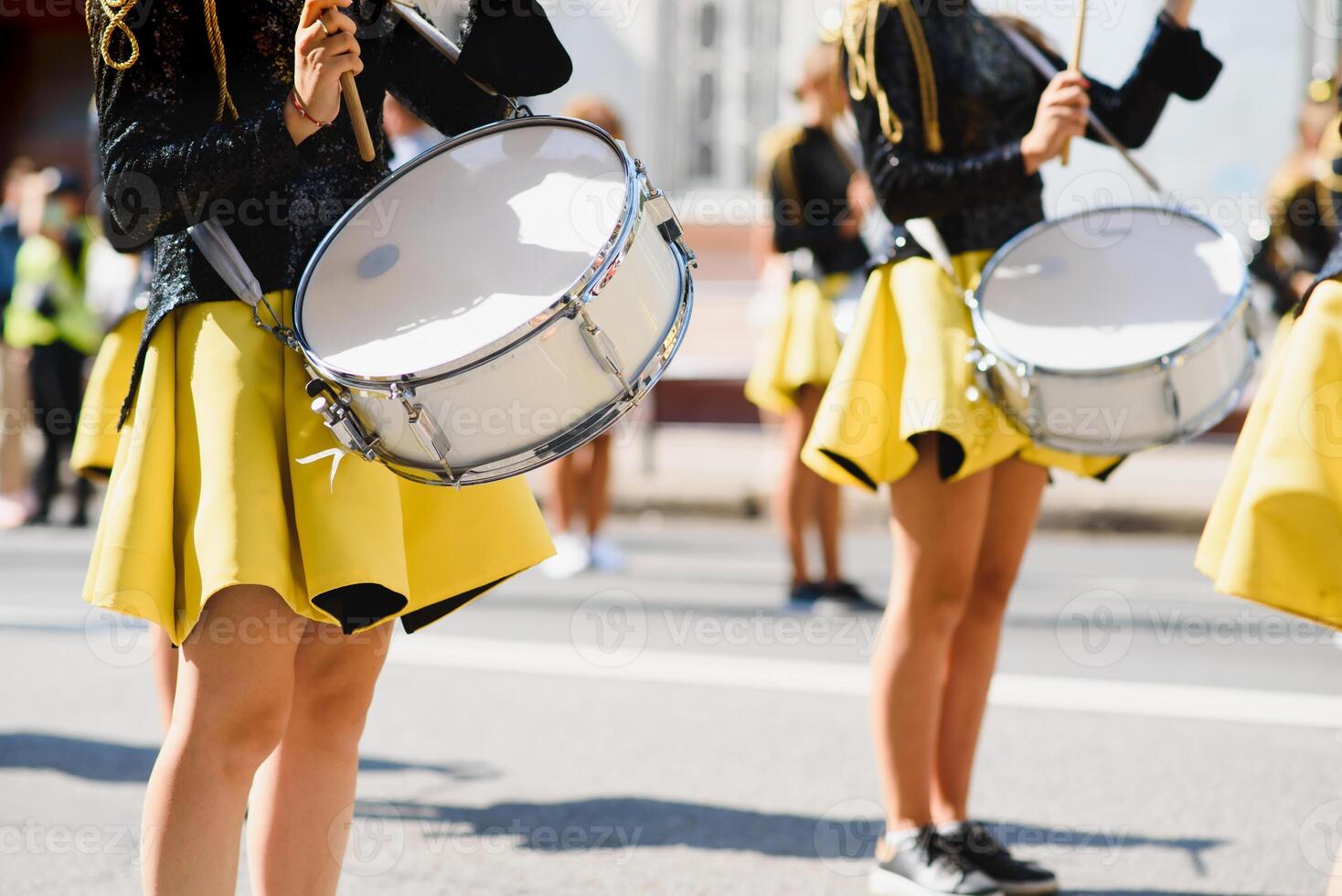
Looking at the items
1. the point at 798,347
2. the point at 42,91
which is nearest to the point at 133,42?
the point at 798,347

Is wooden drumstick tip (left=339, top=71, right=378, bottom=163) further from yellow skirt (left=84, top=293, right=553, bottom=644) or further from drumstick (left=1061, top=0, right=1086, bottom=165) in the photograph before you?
drumstick (left=1061, top=0, right=1086, bottom=165)

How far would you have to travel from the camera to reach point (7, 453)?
8875 mm

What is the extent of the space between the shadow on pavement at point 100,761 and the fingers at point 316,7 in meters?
2.22

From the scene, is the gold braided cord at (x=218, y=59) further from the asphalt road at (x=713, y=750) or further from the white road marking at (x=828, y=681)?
the white road marking at (x=828, y=681)

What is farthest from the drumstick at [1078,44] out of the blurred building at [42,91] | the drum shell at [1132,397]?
the blurred building at [42,91]

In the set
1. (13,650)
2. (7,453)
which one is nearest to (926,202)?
(13,650)

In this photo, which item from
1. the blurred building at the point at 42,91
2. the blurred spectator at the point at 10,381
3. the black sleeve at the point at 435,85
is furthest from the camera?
the blurred building at the point at 42,91

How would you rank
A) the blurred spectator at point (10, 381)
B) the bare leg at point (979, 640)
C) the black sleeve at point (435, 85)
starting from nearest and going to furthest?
the black sleeve at point (435, 85)
the bare leg at point (979, 640)
the blurred spectator at point (10, 381)

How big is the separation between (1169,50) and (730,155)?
1071 centimetres

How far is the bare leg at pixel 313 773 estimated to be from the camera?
6.91 feet

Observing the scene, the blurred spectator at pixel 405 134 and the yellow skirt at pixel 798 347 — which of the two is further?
the yellow skirt at pixel 798 347

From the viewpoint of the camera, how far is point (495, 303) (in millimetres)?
1923

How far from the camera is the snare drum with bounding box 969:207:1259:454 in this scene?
2.58m

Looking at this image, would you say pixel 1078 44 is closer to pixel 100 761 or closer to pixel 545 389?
pixel 545 389
